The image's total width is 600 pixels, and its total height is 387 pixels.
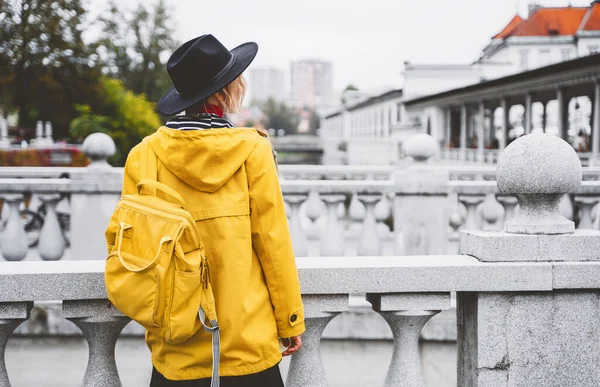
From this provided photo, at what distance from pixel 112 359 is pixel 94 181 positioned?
13.3 ft

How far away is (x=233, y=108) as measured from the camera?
2.13 meters

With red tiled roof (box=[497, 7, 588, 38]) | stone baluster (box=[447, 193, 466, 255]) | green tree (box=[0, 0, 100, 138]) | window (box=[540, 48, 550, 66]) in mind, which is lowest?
stone baluster (box=[447, 193, 466, 255])

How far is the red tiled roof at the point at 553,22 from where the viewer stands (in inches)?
1778

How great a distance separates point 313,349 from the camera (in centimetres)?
248

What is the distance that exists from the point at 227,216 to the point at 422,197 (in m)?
4.54

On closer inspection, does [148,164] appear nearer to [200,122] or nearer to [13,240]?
[200,122]

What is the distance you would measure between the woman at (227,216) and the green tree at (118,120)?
25.0 meters

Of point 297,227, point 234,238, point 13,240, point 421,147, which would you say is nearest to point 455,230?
point 421,147

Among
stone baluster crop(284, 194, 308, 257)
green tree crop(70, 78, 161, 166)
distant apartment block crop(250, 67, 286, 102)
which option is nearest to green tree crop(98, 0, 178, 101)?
green tree crop(70, 78, 161, 166)

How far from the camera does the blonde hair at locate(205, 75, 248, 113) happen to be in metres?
2.09

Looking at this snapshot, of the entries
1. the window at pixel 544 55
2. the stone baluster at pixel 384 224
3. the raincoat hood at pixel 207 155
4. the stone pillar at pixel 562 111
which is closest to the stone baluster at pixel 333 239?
the stone baluster at pixel 384 224

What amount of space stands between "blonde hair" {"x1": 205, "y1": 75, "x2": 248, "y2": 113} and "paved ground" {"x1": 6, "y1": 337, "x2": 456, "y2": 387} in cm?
339

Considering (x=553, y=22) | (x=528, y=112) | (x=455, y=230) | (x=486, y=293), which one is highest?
(x=553, y=22)

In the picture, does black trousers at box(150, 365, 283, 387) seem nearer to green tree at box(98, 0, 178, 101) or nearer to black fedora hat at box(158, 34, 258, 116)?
black fedora hat at box(158, 34, 258, 116)
